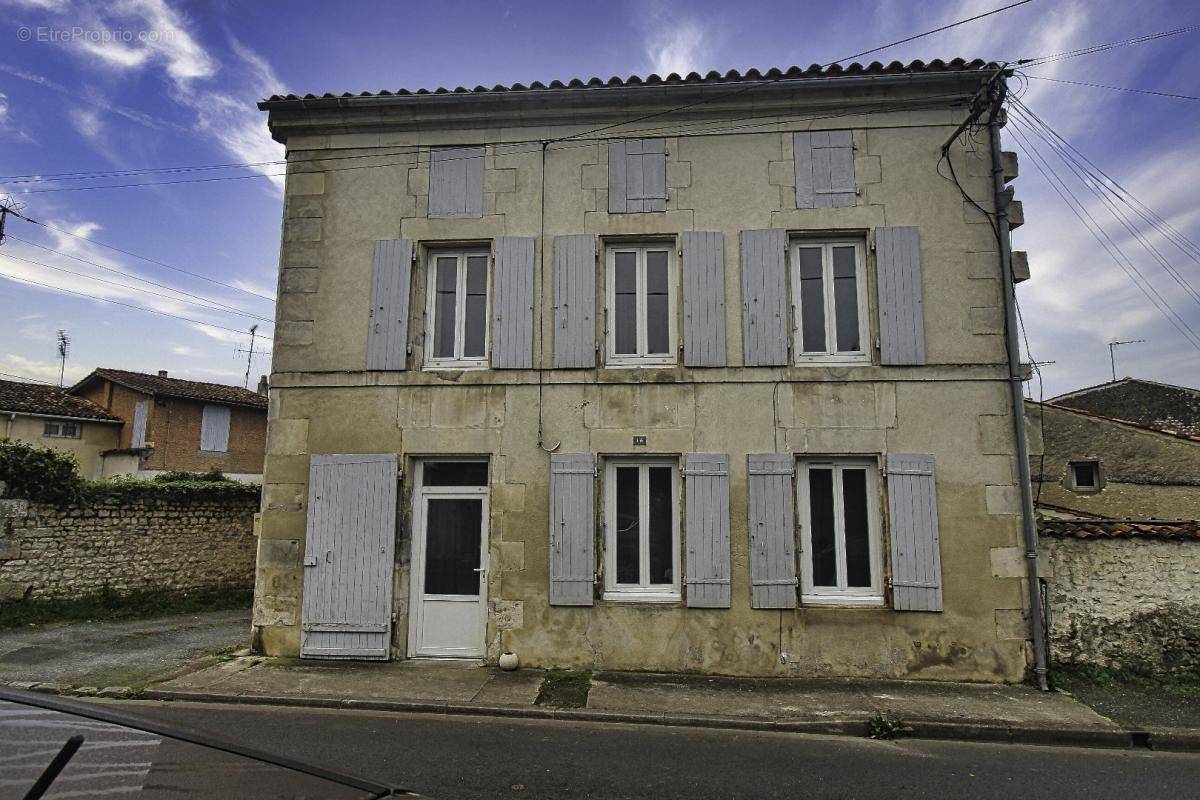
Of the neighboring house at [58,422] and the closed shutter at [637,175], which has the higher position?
the closed shutter at [637,175]

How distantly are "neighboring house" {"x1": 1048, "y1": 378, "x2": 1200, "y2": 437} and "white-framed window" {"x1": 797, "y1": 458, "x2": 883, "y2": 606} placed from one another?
13.2 meters

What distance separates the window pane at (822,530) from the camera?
7.71 metres

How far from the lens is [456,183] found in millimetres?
8602

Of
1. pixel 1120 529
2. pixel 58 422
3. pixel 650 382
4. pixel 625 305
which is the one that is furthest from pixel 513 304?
pixel 58 422

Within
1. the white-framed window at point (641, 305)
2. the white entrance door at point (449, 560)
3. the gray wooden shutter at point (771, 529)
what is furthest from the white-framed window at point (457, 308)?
the gray wooden shutter at point (771, 529)

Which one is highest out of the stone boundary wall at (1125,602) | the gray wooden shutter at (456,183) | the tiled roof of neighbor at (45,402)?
the gray wooden shutter at (456,183)

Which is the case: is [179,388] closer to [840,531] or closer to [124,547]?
[124,547]

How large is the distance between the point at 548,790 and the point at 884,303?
602 centimetres

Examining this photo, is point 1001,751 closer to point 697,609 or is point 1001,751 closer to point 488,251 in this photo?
point 697,609

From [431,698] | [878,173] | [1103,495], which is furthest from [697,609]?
[1103,495]

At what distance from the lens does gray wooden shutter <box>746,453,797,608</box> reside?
24.7ft

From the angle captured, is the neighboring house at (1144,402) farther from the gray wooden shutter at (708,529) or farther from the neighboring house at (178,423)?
the neighboring house at (178,423)

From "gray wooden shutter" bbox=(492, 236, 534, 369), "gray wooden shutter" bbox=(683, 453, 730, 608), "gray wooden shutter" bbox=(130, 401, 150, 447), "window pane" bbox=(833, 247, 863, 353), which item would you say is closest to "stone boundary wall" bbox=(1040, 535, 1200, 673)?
"window pane" bbox=(833, 247, 863, 353)

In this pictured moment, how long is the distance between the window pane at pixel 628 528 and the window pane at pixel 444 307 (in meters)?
2.57
